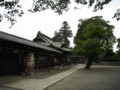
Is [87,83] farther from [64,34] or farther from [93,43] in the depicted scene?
[64,34]

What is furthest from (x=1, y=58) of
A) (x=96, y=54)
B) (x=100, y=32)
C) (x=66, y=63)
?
(x=66, y=63)

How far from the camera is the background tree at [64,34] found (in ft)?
193

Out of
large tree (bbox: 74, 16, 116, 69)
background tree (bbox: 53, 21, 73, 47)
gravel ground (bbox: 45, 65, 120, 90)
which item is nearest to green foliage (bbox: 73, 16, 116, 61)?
large tree (bbox: 74, 16, 116, 69)

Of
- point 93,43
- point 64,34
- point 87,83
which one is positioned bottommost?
point 87,83

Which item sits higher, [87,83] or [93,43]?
[93,43]

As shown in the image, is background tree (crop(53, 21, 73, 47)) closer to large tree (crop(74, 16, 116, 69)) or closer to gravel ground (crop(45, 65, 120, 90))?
large tree (crop(74, 16, 116, 69))

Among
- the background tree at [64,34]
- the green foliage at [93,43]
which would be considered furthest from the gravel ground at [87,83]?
the background tree at [64,34]

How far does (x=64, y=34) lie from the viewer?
198 ft

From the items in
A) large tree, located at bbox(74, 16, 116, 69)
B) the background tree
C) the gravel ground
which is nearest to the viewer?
the gravel ground

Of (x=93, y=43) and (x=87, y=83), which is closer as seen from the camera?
(x=87, y=83)

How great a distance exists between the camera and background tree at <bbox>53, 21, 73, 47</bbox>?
193 ft

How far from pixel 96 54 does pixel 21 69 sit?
494 inches

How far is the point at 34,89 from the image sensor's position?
6.81 meters

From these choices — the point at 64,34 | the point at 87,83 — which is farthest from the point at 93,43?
the point at 64,34
